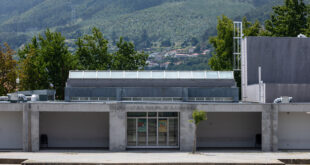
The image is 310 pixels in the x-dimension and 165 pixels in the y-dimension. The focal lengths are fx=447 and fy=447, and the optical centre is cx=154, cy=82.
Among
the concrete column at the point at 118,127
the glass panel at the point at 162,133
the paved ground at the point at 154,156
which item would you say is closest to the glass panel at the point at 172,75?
the glass panel at the point at 162,133

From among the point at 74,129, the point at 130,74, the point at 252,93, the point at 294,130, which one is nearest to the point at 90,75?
the point at 130,74

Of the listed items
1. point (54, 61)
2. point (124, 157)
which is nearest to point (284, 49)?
point (124, 157)

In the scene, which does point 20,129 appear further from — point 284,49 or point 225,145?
point 284,49

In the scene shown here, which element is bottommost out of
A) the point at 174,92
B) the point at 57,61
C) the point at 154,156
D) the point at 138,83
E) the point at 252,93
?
the point at 154,156

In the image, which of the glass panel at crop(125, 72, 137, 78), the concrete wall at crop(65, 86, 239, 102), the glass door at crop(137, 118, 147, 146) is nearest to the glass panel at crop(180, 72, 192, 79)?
the concrete wall at crop(65, 86, 239, 102)

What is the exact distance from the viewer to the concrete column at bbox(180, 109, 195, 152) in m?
30.3

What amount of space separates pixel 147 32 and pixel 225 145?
165 meters

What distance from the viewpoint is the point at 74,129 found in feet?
109

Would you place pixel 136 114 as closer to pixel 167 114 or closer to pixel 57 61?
pixel 167 114

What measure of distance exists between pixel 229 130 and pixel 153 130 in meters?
6.00

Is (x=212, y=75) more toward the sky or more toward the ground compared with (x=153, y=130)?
more toward the sky

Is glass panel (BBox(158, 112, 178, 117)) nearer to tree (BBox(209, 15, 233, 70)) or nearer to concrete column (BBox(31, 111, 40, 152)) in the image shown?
Result: concrete column (BBox(31, 111, 40, 152))

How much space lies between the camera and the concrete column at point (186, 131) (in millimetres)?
30328

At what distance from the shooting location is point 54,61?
183ft
